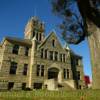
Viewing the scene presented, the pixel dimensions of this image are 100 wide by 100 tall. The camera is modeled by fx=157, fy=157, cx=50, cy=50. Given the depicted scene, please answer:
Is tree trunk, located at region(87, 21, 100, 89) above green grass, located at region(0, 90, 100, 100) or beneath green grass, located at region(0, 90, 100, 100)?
above

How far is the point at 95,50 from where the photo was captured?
12203 millimetres

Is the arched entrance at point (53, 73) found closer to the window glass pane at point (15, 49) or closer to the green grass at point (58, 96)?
the window glass pane at point (15, 49)

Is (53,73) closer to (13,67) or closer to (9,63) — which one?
(13,67)

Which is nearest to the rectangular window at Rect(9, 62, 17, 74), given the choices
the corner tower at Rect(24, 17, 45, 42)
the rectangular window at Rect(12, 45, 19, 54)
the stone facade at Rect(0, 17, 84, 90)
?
the stone facade at Rect(0, 17, 84, 90)

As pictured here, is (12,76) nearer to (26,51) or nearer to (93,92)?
(26,51)

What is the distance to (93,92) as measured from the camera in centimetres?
992

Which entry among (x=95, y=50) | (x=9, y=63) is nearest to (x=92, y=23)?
(x=95, y=50)

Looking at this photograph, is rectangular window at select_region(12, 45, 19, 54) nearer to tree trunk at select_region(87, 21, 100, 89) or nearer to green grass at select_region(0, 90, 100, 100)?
tree trunk at select_region(87, 21, 100, 89)

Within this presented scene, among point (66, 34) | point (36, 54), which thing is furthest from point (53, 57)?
point (66, 34)

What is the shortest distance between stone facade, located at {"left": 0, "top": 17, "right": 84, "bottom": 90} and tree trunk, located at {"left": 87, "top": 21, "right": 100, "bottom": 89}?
1699 centimetres

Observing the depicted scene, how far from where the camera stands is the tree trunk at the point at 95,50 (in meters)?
11.4

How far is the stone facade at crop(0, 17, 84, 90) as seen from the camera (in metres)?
30.8

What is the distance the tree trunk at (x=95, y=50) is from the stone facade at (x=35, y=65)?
17.0m

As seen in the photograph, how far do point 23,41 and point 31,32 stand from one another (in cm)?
1358
